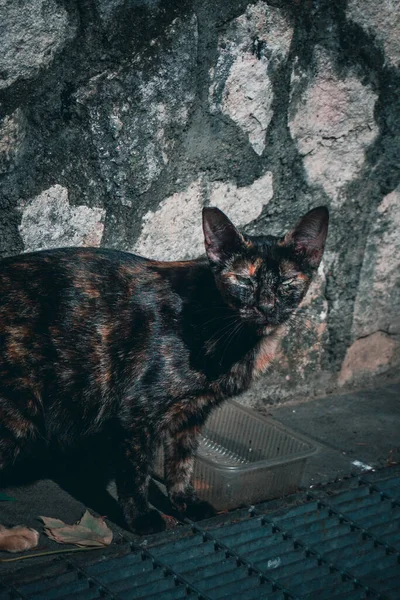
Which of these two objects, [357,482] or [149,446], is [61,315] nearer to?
[149,446]

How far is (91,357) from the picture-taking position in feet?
10.8

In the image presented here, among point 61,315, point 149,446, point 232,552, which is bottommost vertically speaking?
point 232,552

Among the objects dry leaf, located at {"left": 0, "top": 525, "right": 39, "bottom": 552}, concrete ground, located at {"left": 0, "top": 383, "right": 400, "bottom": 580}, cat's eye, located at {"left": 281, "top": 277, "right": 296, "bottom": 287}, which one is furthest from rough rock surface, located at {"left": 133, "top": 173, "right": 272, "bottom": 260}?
dry leaf, located at {"left": 0, "top": 525, "right": 39, "bottom": 552}

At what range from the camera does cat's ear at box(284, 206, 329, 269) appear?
3264mm

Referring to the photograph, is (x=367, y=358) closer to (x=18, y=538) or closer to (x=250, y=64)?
(x=250, y=64)

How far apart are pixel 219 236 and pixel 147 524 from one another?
1.16m

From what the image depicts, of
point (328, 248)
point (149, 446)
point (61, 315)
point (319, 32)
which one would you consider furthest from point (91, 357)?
point (319, 32)

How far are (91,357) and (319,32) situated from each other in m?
1.79

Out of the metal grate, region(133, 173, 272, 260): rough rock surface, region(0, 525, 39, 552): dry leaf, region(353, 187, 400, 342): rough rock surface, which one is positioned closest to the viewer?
the metal grate

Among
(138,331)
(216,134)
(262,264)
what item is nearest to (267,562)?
(138,331)

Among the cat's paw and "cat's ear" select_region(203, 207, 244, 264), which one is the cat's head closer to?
"cat's ear" select_region(203, 207, 244, 264)

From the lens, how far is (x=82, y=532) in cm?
314

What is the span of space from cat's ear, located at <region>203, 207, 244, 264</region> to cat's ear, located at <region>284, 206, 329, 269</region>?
22cm

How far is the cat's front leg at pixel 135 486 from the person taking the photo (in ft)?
10.7
